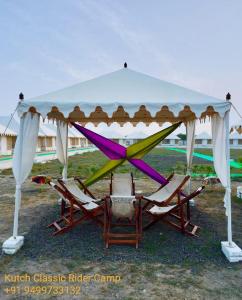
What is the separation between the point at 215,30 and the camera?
22.6 ft

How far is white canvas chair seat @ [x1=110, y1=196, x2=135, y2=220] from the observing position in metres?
3.84

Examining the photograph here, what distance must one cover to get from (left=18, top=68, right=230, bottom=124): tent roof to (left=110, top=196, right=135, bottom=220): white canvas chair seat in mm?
1206

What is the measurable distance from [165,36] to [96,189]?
15.5ft

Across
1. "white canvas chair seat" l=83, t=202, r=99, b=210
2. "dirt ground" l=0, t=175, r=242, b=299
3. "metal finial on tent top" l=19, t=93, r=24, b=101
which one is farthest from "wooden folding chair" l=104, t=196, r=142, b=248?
"metal finial on tent top" l=19, t=93, r=24, b=101

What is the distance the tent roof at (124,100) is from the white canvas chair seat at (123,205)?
3.96 ft

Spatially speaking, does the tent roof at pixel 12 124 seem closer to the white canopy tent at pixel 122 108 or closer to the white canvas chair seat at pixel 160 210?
the white canopy tent at pixel 122 108

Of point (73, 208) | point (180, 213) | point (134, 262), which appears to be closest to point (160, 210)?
point (180, 213)

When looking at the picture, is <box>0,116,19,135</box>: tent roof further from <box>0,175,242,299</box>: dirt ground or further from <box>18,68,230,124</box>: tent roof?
<box>18,68,230,124</box>: tent roof

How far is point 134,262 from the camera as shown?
329 centimetres

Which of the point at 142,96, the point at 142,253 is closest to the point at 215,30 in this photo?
the point at 142,96

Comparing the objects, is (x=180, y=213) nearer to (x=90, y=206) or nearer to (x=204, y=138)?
(x=90, y=206)

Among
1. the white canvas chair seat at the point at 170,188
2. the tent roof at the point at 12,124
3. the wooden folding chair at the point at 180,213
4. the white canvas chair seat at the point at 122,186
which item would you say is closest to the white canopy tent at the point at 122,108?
the wooden folding chair at the point at 180,213

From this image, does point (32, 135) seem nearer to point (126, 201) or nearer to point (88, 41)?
point (126, 201)

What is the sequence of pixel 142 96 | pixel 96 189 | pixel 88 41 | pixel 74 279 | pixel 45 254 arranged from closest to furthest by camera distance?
pixel 74 279 < pixel 45 254 < pixel 142 96 < pixel 88 41 < pixel 96 189
